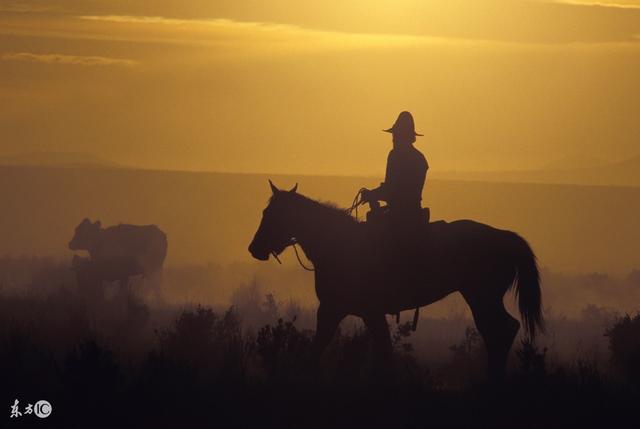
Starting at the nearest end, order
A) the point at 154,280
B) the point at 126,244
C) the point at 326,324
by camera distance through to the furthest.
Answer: the point at 326,324, the point at 126,244, the point at 154,280

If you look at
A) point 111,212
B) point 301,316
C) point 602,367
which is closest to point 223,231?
point 111,212

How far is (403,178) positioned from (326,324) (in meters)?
2.01

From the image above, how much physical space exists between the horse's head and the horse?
0.01 meters

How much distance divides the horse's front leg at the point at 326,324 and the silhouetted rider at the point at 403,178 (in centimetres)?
136

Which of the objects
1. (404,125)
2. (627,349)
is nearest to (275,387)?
(404,125)

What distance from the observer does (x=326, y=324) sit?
16.2 metres

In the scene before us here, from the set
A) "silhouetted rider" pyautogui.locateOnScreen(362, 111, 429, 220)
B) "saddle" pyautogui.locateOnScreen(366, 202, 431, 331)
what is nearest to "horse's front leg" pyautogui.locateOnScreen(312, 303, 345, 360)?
"saddle" pyautogui.locateOnScreen(366, 202, 431, 331)

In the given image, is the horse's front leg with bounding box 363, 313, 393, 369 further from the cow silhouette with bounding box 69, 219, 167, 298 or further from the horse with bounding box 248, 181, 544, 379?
the cow silhouette with bounding box 69, 219, 167, 298

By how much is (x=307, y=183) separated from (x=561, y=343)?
466ft

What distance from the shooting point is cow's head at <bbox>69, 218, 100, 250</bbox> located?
45969 mm

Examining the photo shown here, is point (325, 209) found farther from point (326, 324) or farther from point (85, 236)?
point (85, 236)

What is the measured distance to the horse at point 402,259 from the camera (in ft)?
54.2

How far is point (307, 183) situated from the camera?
17012 cm

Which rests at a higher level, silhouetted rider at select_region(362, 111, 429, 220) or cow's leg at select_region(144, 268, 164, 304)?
cow's leg at select_region(144, 268, 164, 304)
